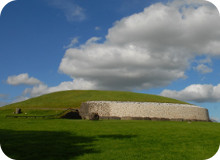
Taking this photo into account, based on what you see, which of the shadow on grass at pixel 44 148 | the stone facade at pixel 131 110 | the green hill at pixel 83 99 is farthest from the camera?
the green hill at pixel 83 99

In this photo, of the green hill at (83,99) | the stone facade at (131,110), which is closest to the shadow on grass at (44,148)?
the stone facade at (131,110)

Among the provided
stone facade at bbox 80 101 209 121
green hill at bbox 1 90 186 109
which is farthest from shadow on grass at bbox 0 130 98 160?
green hill at bbox 1 90 186 109

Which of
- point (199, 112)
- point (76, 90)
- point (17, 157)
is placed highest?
point (76, 90)

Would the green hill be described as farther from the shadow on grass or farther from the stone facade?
the shadow on grass

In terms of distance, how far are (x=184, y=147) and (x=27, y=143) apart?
429 inches

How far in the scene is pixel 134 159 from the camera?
11.1 meters

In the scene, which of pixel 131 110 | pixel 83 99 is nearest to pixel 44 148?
pixel 131 110

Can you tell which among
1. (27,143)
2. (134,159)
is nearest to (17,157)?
(27,143)

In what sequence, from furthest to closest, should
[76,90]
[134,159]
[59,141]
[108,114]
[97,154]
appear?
1. [76,90]
2. [108,114]
3. [59,141]
4. [97,154]
5. [134,159]

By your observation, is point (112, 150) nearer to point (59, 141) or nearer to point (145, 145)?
point (145, 145)

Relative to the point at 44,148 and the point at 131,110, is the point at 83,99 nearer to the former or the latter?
the point at 131,110

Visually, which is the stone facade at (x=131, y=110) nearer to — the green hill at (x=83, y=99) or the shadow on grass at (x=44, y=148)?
the green hill at (x=83, y=99)

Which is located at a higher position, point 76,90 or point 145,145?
point 76,90

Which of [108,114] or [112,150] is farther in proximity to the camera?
[108,114]
